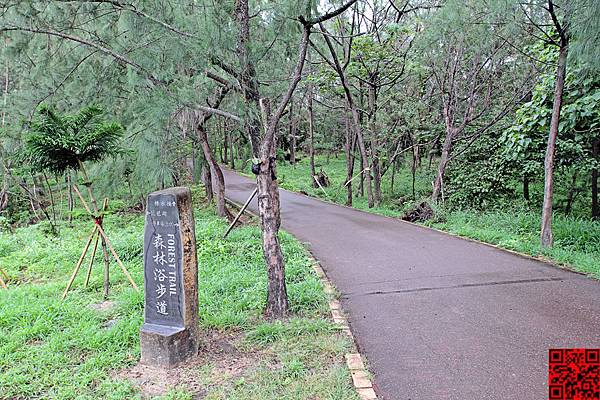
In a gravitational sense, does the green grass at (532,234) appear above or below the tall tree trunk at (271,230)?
below

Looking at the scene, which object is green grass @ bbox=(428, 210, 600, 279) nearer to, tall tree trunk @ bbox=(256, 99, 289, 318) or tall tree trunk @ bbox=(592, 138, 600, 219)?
tall tree trunk @ bbox=(592, 138, 600, 219)

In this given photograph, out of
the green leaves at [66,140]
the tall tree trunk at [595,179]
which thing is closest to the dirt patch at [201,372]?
the green leaves at [66,140]

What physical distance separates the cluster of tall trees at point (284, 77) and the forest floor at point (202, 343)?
50 centimetres

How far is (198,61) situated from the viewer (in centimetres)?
474

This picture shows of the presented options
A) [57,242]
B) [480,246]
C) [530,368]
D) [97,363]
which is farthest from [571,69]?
[57,242]

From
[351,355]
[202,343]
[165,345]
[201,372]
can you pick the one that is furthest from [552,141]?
[165,345]

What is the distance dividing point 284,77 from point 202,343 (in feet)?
13.8

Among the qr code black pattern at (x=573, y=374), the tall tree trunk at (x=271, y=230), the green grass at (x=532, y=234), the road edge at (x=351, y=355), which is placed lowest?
the road edge at (x=351, y=355)

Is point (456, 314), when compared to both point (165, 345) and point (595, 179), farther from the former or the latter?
point (595, 179)

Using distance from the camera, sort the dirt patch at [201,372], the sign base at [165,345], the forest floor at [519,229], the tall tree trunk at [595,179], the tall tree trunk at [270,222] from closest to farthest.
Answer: the dirt patch at [201,372] → the sign base at [165,345] → the tall tree trunk at [270,222] → the forest floor at [519,229] → the tall tree trunk at [595,179]

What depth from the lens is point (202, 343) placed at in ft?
12.1

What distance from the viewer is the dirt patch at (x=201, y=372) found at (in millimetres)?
3059

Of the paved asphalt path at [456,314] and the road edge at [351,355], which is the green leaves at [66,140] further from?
the paved asphalt path at [456,314]

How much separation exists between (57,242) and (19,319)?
13.7 ft
